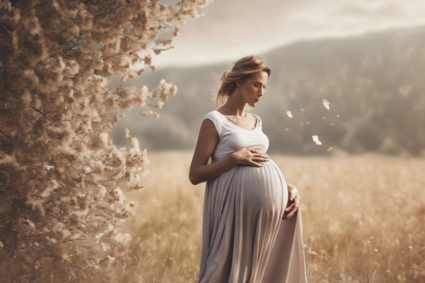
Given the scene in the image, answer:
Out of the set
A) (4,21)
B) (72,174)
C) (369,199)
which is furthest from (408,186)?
(4,21)

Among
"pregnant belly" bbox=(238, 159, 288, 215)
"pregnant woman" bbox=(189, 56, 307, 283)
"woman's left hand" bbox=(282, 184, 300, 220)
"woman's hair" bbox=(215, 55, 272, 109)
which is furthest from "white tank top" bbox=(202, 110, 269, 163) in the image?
"woman's left hand" bbox=(282, 184, 300, 220)

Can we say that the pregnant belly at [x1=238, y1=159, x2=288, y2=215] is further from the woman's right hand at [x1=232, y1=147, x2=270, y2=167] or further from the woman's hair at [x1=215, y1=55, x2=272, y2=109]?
the woman's hair at [x1=215, y1=55, x2=272, y2=109]

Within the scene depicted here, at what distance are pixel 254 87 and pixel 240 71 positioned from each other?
151mm

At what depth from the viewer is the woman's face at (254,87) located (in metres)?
3.32

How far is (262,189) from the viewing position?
Answer: 313 cm

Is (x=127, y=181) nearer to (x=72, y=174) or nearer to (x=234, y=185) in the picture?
(x=72, y=174)

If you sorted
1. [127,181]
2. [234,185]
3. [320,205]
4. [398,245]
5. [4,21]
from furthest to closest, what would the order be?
[320,205] < [398,245] < [127,181] < [234,185] < [4,21]

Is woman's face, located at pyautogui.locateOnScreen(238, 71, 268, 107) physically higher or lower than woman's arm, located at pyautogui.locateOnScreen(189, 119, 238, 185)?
higher

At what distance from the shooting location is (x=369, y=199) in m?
6.48

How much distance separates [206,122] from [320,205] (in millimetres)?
3638

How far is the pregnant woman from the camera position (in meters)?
3.10

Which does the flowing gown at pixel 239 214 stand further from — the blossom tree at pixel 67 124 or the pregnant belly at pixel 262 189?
the blossom tree at pixel 67 124

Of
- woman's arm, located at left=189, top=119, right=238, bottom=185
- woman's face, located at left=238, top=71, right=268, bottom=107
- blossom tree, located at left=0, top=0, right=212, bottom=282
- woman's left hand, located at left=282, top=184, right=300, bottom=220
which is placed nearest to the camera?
blossom tree, located at left=0, top=0, right=212, bottom=282

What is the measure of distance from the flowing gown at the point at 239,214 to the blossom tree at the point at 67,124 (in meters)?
0.84
